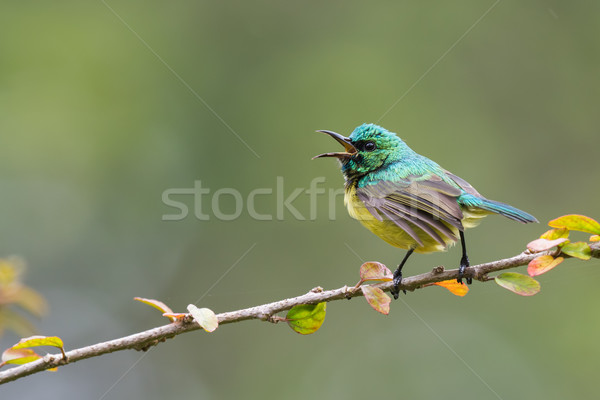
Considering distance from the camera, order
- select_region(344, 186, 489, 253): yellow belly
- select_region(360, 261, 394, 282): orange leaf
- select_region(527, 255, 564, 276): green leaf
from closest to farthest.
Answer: select_region(527, 255, 564, 276): green leaf, select_region(360, 261, 394, 282): orange leaf, select_region(344, 186, 489, 253): yellow belly

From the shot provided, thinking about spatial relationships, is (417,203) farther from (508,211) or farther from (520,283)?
(520,283)

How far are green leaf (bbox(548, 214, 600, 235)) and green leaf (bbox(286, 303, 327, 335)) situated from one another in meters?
0.99

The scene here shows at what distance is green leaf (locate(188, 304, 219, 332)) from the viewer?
2092 mm

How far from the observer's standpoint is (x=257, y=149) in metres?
9.59

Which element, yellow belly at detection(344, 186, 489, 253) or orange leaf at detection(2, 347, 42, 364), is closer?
orange leaf at detection(2, 347, 42, 364)

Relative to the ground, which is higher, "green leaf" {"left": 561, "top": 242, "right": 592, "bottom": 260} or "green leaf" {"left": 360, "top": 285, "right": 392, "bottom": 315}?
"green leaf" {"left": 561, "top": 242, "right": 592, "bottom": 260}

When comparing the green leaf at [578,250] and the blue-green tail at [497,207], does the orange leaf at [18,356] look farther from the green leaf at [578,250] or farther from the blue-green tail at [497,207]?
the blue-green tail at [497,207]

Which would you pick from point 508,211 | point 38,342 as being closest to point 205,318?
point 38,342

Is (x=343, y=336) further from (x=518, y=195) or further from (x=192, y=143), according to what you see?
(x=192, y=143)


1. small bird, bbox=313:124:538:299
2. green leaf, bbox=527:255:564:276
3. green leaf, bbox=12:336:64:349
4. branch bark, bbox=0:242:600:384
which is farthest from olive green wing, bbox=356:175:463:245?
green leaf, bbox=12:336:64:349

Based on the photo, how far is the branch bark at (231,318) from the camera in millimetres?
2035

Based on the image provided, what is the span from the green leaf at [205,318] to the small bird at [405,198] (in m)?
1.38

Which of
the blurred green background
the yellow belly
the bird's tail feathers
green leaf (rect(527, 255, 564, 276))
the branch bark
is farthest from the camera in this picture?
the blurred green background

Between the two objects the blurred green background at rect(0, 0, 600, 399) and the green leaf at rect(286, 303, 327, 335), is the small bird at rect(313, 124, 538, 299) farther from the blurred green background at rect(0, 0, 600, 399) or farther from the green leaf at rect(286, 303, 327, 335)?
the blurred green background at rect(0, 0, 600, 399)
